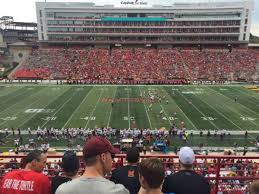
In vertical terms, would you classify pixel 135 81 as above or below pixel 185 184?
below

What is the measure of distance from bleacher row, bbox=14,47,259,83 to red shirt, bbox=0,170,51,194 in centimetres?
5664

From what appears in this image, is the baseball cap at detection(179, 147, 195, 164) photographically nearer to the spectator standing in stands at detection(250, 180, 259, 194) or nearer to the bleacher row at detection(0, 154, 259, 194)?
the bleacher row at detection(0, 154, 259, 194)

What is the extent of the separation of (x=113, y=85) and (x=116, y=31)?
2886cm

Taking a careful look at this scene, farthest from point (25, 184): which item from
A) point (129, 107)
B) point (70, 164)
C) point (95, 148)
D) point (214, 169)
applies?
point (129, 107)

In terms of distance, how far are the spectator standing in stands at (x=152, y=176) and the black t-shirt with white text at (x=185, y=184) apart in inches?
28.7

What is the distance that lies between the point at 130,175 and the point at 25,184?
4.51 feet

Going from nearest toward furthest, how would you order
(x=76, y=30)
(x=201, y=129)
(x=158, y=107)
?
(x=201, y=129), (x=158, y=107), (x=76, y=30)

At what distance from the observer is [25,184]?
12.3 ft

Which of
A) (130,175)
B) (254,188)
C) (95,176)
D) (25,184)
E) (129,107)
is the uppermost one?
(95,176)

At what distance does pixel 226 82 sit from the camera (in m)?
61.1

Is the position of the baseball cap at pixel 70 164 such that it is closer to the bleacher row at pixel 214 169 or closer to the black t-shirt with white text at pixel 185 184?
the bleacher row at pixel 214 169

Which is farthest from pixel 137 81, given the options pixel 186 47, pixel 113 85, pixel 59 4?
pixel 59 4

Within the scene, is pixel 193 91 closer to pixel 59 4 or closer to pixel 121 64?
pixel 121 64

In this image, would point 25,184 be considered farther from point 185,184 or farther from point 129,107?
point 129,107
